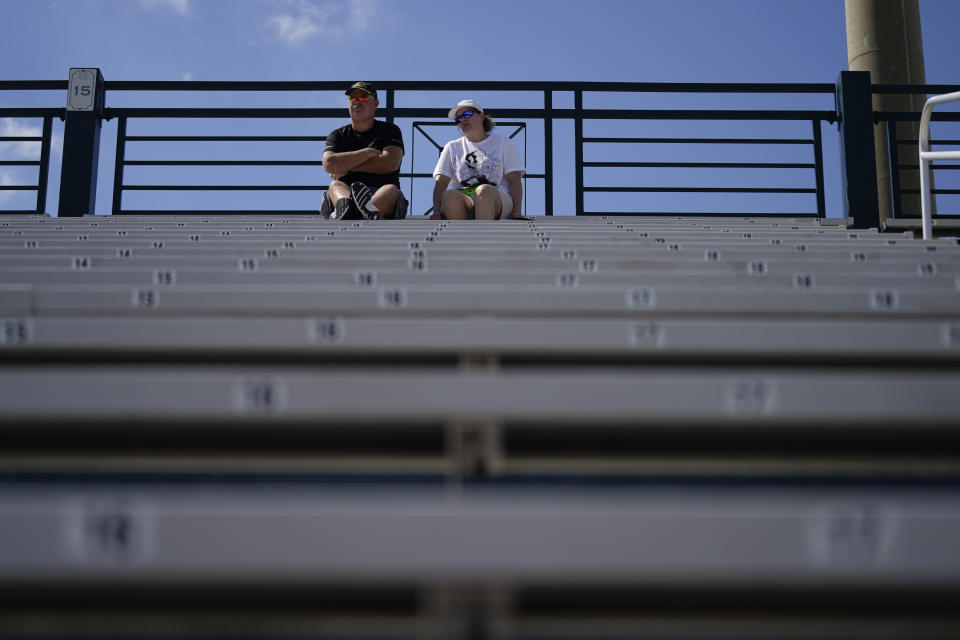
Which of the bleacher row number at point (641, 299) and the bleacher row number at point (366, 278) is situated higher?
the bleacher row number at point (366, 278)

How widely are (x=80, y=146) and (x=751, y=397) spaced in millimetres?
5403

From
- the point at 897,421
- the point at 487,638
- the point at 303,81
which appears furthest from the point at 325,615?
the point at 303,81

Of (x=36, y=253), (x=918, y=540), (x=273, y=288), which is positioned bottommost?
(x=918, y=540)

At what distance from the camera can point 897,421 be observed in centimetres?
109

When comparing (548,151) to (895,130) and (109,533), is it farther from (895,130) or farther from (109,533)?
(109,533)

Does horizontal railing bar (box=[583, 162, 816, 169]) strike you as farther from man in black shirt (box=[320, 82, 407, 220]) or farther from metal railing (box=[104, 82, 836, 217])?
man in black shirt (box=[320, 82, 407, 220])

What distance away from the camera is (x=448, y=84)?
5188 mm

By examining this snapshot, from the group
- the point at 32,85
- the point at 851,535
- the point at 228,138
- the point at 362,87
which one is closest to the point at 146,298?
the point at 851,535

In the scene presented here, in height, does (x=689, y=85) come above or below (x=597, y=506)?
above

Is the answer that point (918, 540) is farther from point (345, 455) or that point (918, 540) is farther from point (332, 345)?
point (332, 345)

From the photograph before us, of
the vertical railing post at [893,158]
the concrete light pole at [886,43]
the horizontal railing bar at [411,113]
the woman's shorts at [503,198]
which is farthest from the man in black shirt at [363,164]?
the concrete light pole at [886,43]

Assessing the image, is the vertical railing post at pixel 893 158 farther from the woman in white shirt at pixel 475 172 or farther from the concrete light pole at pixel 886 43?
the concrete light pole at pixel 886 43

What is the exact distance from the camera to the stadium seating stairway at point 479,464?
0.83 metres

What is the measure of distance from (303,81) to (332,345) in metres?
4.40
